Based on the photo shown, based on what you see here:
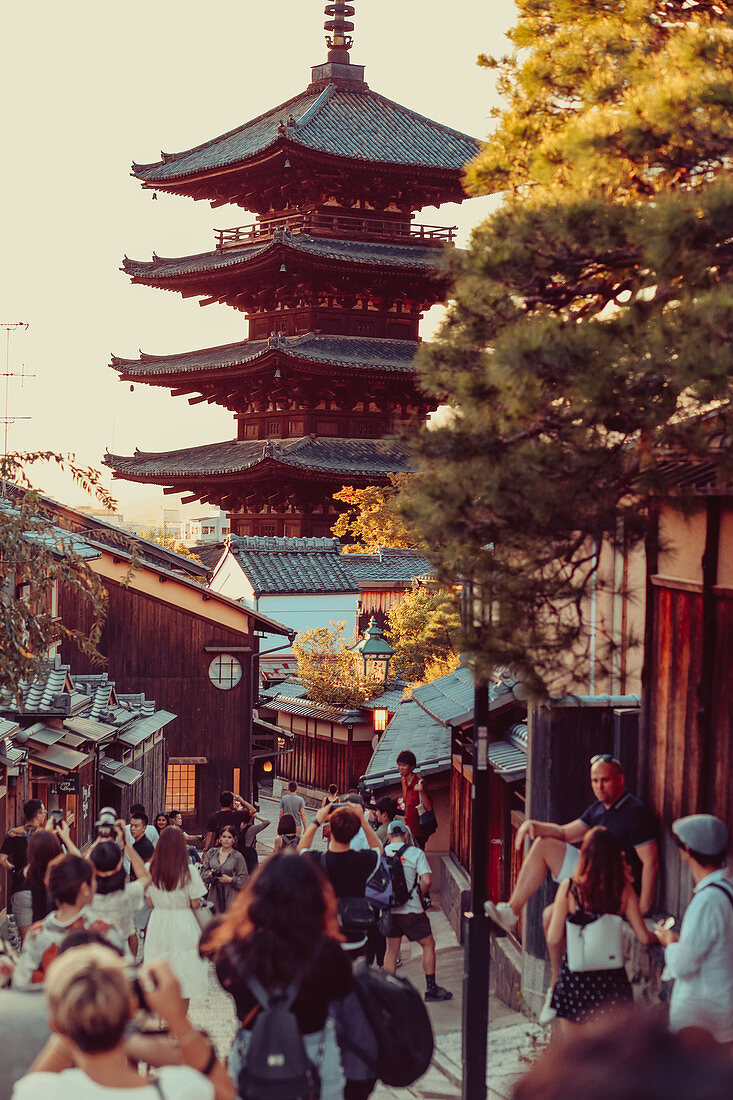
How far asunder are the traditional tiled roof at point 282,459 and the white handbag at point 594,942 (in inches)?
1168

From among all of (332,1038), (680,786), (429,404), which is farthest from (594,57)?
(429,404)

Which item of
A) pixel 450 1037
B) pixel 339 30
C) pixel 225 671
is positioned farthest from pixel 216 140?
pixel 450 1037

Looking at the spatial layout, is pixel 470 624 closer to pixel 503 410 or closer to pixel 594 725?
pixel 503 410

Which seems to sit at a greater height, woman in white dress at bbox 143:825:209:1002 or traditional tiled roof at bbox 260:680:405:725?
woman in white dress at bbox 143:825:209:1002

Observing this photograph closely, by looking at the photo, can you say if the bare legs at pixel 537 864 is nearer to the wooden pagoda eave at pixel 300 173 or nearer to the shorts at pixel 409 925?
the shorts at pixel 409 925

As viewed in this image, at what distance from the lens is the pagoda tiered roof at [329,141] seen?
38812 mm

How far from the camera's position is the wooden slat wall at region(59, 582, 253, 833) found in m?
26.8

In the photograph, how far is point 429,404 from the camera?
41.2 m

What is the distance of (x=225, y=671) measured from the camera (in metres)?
27.4

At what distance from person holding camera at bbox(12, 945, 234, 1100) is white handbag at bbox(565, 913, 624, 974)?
2.71 metres

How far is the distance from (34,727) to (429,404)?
27.5m

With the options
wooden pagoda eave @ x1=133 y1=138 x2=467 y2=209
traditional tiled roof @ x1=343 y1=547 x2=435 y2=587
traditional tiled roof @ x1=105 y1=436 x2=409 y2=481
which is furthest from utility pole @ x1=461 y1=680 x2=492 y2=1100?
wooden pagoda eave @ x1=133 y1=138 x2=467 y2=209

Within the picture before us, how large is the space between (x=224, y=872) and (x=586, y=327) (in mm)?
6228

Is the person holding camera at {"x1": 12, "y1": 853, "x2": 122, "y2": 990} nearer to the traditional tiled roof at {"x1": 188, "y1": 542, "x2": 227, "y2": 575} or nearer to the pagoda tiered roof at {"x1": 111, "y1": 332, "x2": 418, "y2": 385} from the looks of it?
the pagoda tiered roof at {"x1": 111, "y1": 332, "x2": 418, "y2": 385}
